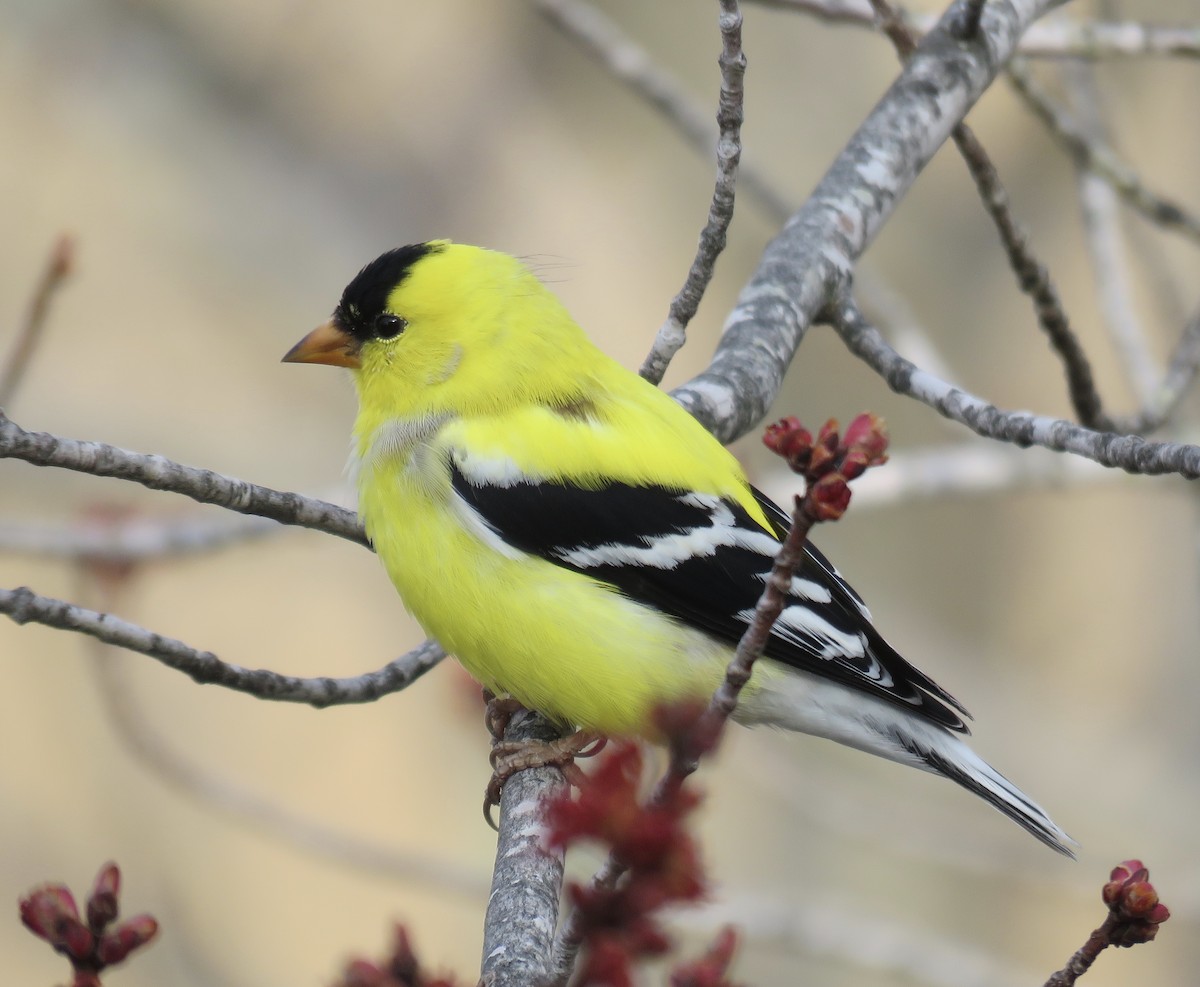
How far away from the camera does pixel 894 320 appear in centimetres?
402

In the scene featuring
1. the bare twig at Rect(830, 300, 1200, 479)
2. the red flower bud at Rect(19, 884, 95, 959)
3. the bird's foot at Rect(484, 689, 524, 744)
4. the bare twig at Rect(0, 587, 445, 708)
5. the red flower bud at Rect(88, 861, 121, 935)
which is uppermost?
the bare twig at Rect(830, 300, 1200, 479)

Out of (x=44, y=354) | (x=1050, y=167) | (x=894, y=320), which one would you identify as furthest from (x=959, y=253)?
(x=44, y=354)

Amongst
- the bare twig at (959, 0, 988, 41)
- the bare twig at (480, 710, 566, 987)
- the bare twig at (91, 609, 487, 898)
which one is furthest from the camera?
the bare twig at (91, 609, 487, 898)

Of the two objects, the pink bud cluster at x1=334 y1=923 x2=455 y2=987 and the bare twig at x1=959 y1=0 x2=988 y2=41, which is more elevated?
the bare twig at x1=959 y1=0 x2=988 y2=41

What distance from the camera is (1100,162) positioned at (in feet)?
11.4

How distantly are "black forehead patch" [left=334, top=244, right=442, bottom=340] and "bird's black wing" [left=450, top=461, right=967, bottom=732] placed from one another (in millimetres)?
577

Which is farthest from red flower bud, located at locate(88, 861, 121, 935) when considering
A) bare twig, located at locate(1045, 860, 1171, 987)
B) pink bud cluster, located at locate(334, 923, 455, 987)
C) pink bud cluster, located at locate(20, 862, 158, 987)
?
bare twig, located at locate(1045, 860, 1171, 987)

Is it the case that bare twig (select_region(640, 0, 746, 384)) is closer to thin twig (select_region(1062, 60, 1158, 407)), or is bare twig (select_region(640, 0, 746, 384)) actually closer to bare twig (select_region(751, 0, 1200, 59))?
bare twig (select_region(751, 0, 1200, 59))

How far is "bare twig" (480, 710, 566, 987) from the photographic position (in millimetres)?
1527

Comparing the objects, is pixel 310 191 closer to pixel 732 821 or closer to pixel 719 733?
pixel 732 821

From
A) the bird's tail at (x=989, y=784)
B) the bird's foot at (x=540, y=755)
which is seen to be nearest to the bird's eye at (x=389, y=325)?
the bird's foot at (x=540, y=755)

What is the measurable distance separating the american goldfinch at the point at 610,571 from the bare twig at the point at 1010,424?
0.40 meters

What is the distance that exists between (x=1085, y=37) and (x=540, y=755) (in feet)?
8.17

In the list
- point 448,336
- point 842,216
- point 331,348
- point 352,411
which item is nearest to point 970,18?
point 842,216
